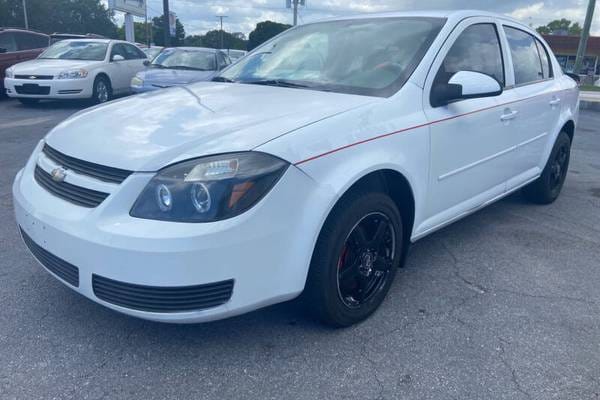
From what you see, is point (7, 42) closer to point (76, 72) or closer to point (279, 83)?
point (76, 72)

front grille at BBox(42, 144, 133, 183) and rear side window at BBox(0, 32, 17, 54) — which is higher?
rear side window at BBox(0, 32, 17, 54)

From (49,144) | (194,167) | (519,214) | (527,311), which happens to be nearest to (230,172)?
(194,167)

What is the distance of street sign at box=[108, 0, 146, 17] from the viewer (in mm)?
26094

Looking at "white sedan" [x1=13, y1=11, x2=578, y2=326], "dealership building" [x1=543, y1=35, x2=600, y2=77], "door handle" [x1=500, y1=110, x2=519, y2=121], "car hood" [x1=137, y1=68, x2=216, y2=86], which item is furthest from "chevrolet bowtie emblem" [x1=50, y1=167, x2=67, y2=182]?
"dealership building" [x1=543, y1=35, x2=600, y2=77]

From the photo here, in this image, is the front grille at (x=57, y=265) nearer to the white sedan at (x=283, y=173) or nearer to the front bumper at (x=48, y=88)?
the white sedan at (x=283, y=173)

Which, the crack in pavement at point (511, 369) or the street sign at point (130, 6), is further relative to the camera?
the street sign at point (130, 6)

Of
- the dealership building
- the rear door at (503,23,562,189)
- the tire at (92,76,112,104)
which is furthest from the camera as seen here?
the dealership building

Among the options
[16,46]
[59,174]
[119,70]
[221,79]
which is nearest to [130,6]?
[16,46]

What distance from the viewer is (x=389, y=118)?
266 centimetres

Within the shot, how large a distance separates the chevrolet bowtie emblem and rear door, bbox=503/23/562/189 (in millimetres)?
3018

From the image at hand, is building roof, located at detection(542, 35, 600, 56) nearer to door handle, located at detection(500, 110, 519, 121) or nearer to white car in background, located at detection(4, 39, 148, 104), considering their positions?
white car in background, located at detection(4, 39, 148, 104)

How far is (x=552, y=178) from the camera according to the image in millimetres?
4941

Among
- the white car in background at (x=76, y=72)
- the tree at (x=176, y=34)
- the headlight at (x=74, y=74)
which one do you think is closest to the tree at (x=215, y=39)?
the tree at (x=176, y=34)

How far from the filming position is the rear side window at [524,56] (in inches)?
156
